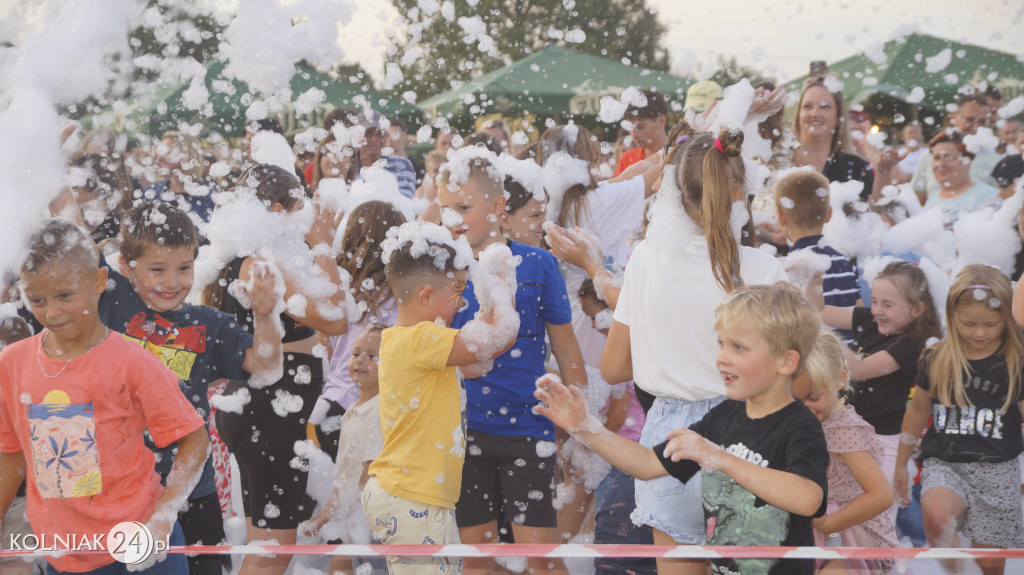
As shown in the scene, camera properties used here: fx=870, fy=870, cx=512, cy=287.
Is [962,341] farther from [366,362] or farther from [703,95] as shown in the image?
[366,362]

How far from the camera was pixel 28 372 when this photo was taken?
249 cm

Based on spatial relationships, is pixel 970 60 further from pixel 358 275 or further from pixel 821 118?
pixel 358 275

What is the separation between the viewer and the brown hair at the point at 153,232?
9.73 ft

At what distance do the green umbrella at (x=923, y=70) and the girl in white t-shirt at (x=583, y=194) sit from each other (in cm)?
467

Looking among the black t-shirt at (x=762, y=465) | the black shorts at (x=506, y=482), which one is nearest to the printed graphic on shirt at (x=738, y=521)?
the black t-shirt at (x=762, y=465)

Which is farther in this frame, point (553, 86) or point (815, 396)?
point (553, 86)

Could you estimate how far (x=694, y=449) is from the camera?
2057mm

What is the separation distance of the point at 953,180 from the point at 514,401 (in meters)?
3.49

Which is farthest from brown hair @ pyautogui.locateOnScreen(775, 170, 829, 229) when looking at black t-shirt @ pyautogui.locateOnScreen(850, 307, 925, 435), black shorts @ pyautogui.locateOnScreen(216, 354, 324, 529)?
black shorts @ pyautogui.locateOnScreen(216, 354, 324, 529)

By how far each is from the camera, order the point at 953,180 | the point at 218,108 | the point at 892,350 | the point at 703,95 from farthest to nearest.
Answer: the point at 218,108 < the point at 953,180 < the point at 703,95 < the point at 892,350

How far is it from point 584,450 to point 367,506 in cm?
117

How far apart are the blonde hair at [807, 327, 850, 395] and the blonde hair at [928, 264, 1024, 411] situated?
2.67ft

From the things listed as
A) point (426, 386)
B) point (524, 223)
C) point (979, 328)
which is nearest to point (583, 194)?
point (524, 223)

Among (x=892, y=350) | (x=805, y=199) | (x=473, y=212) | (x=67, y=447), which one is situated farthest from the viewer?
(x=805, y=199)
